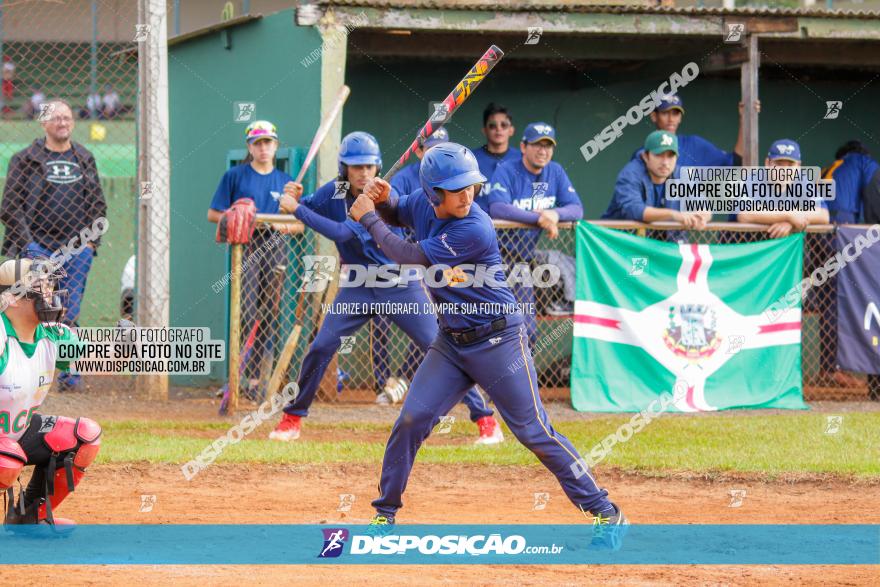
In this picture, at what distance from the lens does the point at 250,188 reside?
10.6 m

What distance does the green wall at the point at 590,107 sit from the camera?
13.2m

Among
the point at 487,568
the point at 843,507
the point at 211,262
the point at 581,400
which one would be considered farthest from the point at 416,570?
the point at 211,262

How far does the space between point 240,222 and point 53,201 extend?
1856mm

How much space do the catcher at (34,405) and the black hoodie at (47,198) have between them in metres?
4.46

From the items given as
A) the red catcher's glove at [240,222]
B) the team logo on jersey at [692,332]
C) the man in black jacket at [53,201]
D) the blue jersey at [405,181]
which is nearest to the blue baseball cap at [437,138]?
the blue jersey at [405,181]

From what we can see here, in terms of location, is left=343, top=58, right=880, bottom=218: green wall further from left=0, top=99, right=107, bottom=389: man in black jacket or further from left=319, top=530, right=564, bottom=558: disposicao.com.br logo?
left=319, top=530, right=564, bottom=558: disposicao.com.br logo

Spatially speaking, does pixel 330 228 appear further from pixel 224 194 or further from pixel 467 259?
pixel 467 259

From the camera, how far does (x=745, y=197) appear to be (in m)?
11.1

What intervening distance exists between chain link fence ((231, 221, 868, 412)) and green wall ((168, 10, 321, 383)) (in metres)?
1.20

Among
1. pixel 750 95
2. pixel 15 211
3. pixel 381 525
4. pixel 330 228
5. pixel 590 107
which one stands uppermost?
pixel 590 107

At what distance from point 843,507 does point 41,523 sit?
454cm

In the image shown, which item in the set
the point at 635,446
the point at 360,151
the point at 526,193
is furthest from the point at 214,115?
the point at 635,446

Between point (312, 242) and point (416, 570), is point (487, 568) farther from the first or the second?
point (312, 242)

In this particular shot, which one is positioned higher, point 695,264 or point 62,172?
point 62,172
